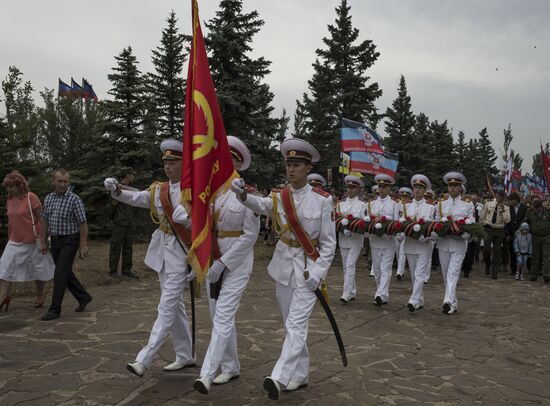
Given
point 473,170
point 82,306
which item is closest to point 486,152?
point 473,170

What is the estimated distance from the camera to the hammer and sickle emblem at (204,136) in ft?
15.4

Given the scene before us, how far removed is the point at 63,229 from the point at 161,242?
3.26 metres

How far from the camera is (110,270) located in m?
12.2

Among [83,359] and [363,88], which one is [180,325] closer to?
[83,359]

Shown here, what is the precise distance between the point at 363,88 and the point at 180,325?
3109 cm

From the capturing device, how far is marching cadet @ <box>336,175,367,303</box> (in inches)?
397

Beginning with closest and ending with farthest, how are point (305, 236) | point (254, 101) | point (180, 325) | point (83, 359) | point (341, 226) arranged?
point (305, 236), point (180, 325), point (83, 359), point (341, 226), point (254, 101)

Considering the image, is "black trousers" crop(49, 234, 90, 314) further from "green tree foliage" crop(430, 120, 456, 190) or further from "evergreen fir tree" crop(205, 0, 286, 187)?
"green tree foliage" crop(430, 120, 456, 190)

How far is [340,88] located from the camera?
114ft

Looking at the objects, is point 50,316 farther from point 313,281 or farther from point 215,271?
point 313,281

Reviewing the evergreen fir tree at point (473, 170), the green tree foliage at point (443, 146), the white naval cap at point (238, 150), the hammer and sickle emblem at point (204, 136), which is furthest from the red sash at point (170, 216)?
the evergreen fir tree at point (473, 170)

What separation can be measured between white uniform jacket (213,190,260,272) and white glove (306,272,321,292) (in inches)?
22.1

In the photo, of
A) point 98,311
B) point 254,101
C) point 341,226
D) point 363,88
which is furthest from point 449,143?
point 98,311

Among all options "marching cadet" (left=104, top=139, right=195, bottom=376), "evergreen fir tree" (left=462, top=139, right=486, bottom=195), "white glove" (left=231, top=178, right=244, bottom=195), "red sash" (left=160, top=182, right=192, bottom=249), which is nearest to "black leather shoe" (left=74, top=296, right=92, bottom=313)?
"marching cadet" (left=104, top=139, right=195, bottom=376)
